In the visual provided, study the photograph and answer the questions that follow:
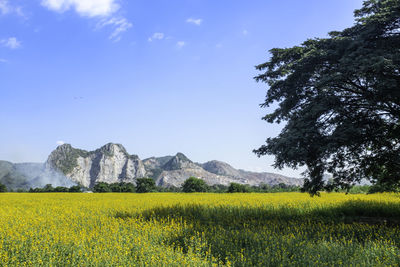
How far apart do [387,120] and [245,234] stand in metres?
7.96

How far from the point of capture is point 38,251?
6.55 metres

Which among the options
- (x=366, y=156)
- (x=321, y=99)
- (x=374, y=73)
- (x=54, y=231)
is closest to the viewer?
(x=54, y=231)

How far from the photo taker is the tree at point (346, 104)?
969 centimetres

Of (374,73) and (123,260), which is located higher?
(374,73)

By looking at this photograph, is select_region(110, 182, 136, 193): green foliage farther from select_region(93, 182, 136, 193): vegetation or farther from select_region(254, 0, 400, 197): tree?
select_region(254, 0, 400, 197): tree

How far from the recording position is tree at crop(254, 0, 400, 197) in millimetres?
9688

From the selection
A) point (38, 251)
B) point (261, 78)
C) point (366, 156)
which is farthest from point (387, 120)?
point (38, 251)

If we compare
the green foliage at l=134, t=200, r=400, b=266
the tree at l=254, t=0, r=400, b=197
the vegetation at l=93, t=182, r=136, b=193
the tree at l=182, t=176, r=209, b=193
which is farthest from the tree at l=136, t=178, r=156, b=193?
the tree at l=254, t=0, r=400, b=197

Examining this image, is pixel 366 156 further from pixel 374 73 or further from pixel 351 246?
pixel 351 246

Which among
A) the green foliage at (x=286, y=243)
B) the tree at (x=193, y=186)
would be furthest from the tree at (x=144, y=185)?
the green foliage at (x=286, y=243)

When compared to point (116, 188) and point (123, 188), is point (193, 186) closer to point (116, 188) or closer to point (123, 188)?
point (123, 188)

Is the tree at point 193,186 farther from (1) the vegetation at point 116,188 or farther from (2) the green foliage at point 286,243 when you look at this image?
(2) the green foliage at point 286,243

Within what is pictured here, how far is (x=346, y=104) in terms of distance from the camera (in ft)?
35.3

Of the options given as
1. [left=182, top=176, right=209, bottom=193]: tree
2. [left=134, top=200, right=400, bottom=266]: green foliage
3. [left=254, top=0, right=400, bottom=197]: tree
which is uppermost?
[left=254, top=0, right=400, bottom=197]: tree
